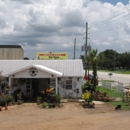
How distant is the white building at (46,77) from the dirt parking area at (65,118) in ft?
13.5

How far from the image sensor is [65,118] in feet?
51.2

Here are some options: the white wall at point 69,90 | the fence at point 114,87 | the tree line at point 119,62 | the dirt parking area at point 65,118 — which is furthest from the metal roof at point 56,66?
the tree line at point 119,62

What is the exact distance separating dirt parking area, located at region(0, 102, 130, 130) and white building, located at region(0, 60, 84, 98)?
4.10 m

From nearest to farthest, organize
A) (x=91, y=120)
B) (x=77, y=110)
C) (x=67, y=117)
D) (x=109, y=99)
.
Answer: (x=91, y=120)
(x=67, y=117)
(x=77, y=110)
(x=109, y=99)

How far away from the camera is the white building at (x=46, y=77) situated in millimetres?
23508

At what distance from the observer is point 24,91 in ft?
84.8

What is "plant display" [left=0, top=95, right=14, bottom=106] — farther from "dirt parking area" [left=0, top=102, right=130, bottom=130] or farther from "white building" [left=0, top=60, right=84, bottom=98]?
"white building" [left=0, top=60, right=84, bottom=98]

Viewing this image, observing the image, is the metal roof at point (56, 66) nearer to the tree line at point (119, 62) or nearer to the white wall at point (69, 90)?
the white wall at point (69, 90)

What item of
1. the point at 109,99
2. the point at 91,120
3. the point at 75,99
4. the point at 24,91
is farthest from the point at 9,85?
the point at 91,120

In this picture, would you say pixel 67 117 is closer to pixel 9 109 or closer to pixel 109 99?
pixel 9 109

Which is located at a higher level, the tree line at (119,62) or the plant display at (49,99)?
the tree line at (119,62)

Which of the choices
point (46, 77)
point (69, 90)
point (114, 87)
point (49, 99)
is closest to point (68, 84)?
point (69, 90)

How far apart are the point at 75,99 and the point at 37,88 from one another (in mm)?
5228

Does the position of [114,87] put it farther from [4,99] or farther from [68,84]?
[4,99]
